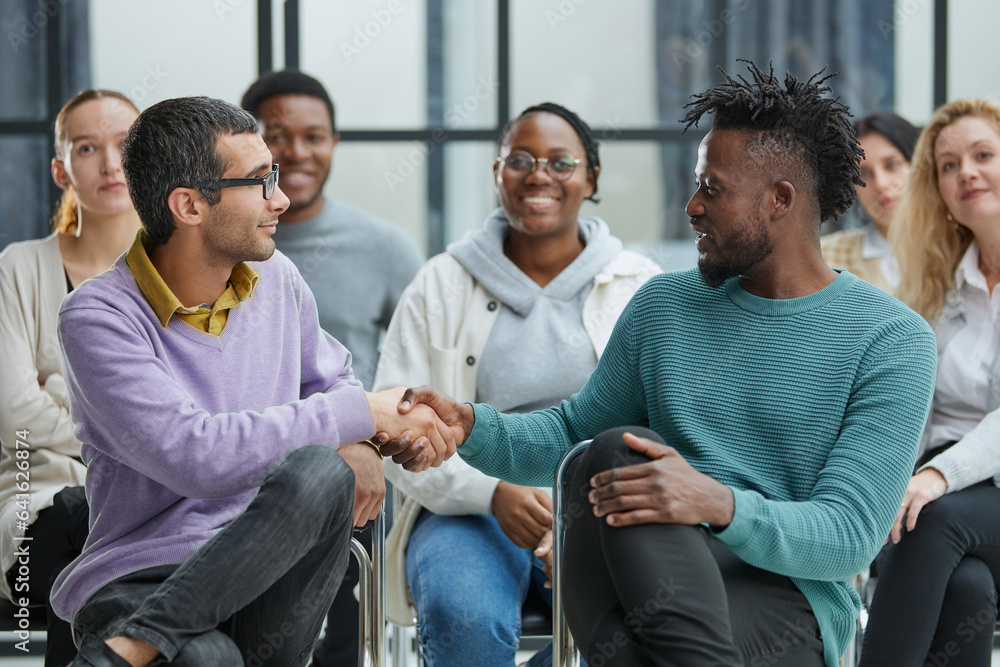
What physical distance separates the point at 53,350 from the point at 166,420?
0.95 metres

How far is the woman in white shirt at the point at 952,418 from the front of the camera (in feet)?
6.48

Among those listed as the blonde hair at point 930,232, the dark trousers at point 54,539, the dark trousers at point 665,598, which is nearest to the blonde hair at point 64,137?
the dark trousers at point 54,539

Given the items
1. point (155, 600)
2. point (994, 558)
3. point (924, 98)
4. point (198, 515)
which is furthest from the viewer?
point (924, 98)

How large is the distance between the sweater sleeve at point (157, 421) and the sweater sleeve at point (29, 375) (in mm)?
685

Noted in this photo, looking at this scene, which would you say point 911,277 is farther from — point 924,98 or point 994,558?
point 924,98

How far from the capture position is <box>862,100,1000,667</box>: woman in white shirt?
1.97m

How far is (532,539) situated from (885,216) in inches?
62.3

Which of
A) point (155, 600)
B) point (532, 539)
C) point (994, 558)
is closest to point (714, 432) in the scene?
point (532, 539)

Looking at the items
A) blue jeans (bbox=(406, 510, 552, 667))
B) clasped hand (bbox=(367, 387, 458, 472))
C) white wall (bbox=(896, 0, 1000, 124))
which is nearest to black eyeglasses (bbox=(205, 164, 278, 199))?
clasped hand (bbox=(367, 387, 458, 472))

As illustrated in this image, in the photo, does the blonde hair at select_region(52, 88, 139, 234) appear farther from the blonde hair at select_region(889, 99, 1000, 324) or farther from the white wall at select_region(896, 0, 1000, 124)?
the white wall at select_region(896, 0, 1000, 124)

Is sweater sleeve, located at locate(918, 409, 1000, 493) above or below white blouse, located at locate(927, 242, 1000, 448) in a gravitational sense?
below

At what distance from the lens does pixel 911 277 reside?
2.50 m

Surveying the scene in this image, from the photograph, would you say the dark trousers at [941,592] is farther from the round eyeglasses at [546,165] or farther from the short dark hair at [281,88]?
the short dark hair at [281,88]

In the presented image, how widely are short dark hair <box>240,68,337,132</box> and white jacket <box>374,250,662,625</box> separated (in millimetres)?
726
